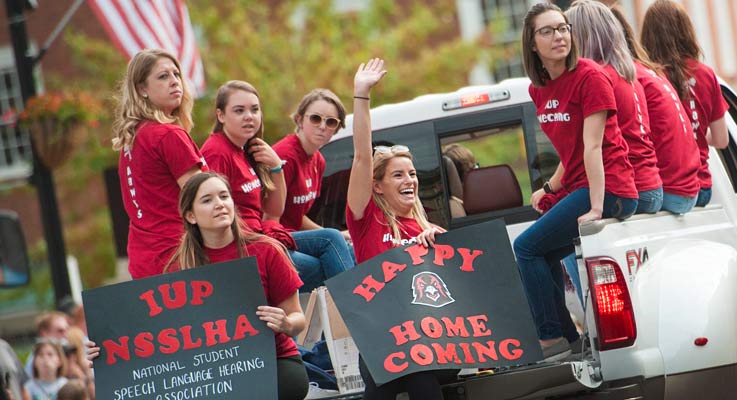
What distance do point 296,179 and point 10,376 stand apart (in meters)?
2.46

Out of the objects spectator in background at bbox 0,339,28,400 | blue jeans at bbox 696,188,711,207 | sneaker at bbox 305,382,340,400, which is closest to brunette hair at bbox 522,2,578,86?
blue jeans at bbox 696,188,711,207

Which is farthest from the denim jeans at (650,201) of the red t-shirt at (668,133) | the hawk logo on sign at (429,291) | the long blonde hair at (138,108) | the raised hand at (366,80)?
the long blonde hair at (138,108)

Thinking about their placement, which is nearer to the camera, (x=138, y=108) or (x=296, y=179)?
(x=138, y=108)

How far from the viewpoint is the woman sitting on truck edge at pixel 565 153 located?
6.52 m

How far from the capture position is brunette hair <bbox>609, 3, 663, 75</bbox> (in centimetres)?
722

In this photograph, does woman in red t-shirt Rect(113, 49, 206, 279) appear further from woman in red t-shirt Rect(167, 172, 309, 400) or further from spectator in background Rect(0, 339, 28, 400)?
spectator in background Rect(0, 339, 28, 400)

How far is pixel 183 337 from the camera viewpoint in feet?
19.0

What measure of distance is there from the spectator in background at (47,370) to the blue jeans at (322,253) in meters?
4.43

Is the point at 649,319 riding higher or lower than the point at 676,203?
lower

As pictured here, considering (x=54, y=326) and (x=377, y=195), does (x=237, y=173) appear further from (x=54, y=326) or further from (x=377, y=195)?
(x=54, y=326)

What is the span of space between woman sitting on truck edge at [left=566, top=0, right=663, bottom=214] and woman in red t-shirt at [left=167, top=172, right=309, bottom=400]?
2.00 m

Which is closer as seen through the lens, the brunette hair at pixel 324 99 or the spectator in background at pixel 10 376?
the brunette hair at pixel 324 99

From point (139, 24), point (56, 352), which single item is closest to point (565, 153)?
point (56, 352)

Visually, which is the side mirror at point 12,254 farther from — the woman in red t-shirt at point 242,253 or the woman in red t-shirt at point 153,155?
the woman in red t-shirt at point 242,253
